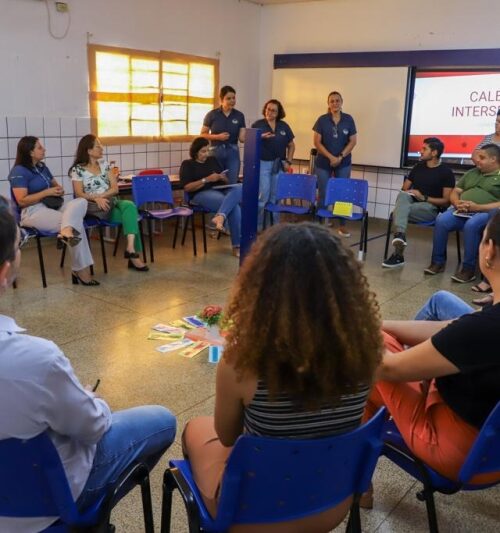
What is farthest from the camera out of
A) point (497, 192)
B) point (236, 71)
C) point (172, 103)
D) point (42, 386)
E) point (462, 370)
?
point (236, 71)

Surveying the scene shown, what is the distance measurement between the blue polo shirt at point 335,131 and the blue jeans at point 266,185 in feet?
2.09

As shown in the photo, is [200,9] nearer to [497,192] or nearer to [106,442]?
[497,192]

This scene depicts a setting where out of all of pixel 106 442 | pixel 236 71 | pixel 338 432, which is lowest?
pixel 106 442

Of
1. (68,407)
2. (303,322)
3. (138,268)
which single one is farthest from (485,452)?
(138,268)

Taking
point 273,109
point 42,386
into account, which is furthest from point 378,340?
point 273,109

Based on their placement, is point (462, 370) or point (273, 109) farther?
point (273, 109)

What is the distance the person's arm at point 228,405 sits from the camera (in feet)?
3.85

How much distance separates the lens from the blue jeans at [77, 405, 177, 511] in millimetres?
1367

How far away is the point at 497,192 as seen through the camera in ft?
15.5

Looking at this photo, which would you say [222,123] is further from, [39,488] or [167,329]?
[39,488]

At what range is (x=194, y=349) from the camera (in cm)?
316

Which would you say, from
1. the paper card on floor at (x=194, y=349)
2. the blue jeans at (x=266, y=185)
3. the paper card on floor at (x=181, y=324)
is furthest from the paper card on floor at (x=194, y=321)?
the blue jeans at (x=266, y=185)

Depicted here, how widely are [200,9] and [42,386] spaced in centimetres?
612

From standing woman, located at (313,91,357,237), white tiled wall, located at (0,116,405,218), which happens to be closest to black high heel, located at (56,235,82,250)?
white tiled wall, located at (0,116,405,218)
